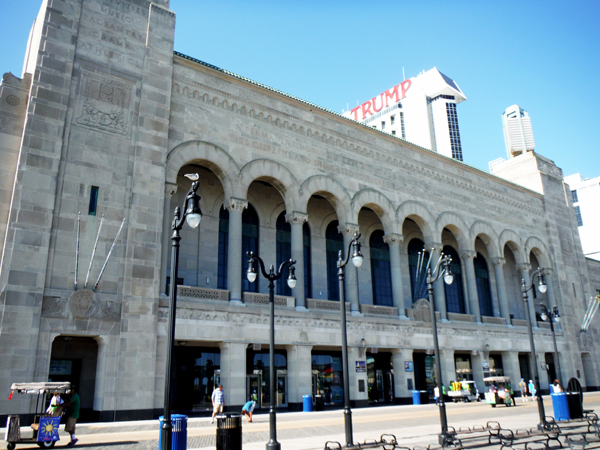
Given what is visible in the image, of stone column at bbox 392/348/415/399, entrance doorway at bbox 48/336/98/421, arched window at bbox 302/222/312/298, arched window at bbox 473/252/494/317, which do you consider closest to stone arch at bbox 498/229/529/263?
arched window at bbox 473/252/494/317

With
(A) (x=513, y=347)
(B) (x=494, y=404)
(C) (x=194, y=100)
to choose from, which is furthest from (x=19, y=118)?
(A) (x=513, y=347)

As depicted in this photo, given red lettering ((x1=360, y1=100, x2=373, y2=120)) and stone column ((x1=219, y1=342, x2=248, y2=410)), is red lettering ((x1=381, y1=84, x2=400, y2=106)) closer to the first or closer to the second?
red lettering ((x1=360, y1=100, x2=373, y2=120))

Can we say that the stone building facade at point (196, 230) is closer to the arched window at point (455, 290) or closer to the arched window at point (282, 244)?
the arched window at point (282, 244)

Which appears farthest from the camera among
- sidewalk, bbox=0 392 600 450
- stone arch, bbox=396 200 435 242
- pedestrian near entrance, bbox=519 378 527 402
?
pedestrian near entrance, bbox=519 378 527 402

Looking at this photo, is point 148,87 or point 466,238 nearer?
point 148,87

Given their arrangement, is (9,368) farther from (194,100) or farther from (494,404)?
(494,404)

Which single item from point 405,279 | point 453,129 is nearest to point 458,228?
point 405,279

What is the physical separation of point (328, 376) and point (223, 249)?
10542 millimetres

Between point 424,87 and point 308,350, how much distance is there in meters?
128

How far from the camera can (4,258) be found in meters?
20.5

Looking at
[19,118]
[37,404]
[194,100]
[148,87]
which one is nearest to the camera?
[37,404]

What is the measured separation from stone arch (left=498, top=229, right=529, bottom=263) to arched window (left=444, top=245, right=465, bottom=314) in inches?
165

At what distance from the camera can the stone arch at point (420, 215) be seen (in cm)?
3591

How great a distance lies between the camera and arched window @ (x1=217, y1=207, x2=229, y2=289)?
29.9 metres
